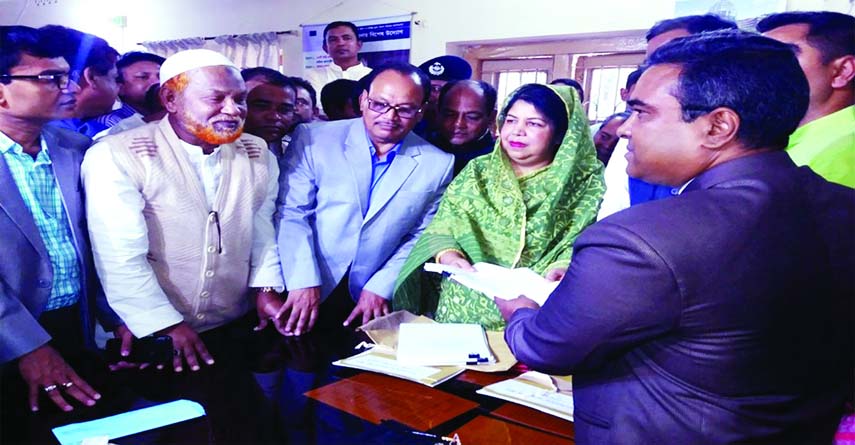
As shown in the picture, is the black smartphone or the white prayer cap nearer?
the black smartphone

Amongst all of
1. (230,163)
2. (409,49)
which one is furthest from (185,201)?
(409,49)

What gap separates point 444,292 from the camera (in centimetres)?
184

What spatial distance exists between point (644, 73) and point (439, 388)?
0.80 metres

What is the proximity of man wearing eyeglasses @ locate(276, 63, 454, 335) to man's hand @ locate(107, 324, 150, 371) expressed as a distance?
1.86 ft

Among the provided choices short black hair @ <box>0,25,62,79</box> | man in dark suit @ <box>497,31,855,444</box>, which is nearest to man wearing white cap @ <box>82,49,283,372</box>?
short black hair @ <box>0,25,62,79</box>

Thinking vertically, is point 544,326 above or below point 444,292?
above

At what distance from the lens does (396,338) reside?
61.0 inches

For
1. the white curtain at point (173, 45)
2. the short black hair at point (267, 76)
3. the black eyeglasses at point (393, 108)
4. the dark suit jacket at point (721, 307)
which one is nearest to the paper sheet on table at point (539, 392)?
the dark suit jacket at point (721, 307)

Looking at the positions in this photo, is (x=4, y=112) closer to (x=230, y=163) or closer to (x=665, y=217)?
(x=230, y=163)

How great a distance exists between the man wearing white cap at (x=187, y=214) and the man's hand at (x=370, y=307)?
0.95ft

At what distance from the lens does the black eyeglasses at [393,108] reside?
6.56 ft

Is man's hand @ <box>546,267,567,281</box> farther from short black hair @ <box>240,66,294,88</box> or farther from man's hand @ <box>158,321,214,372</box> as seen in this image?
short black hair @ <box>240,66,294,88</box>

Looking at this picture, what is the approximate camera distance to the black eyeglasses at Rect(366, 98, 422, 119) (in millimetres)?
1998

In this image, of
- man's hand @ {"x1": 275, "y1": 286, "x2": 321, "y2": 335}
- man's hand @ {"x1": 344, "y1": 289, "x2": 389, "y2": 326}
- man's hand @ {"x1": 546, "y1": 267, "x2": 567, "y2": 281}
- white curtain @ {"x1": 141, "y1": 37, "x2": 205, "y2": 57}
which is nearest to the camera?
man's hand @ {"x1": 546, "y1": 267, "x2": 567, "y2": 281}
